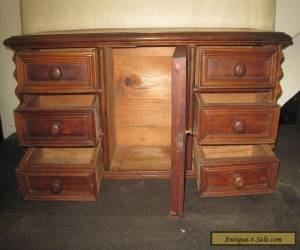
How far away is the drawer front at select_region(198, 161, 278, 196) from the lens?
3.17 ft

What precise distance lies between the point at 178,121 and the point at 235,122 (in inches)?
11.3

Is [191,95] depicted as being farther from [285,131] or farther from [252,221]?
[285,131]

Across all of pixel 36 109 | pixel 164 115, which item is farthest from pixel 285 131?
pixel 36 109

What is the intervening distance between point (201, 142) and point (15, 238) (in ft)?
2.23

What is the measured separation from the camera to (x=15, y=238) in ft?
2.72

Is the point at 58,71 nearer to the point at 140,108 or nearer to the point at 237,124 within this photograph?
the point at 140,108

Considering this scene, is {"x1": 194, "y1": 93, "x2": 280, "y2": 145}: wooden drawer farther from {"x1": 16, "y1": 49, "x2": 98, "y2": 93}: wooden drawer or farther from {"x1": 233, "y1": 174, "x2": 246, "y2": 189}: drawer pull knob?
{"x1": 16, "y1": 49, "x2": 98, "y2": 93}: wooden drawer

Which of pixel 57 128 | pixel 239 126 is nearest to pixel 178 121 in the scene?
pixel 239 126

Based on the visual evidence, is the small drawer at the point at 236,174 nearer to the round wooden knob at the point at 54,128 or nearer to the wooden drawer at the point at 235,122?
the wooden drawer at the point at 235,122

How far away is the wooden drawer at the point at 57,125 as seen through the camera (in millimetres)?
926

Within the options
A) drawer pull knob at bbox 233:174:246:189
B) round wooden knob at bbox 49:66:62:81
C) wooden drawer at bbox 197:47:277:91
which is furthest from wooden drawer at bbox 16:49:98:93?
drawer pull knob at bbox 233:174:246:189

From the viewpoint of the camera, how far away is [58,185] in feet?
3.17

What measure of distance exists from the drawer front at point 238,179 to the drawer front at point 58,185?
41 centimetres

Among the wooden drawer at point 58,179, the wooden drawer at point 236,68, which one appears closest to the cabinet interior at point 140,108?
the wooden drawer at point 58,179
